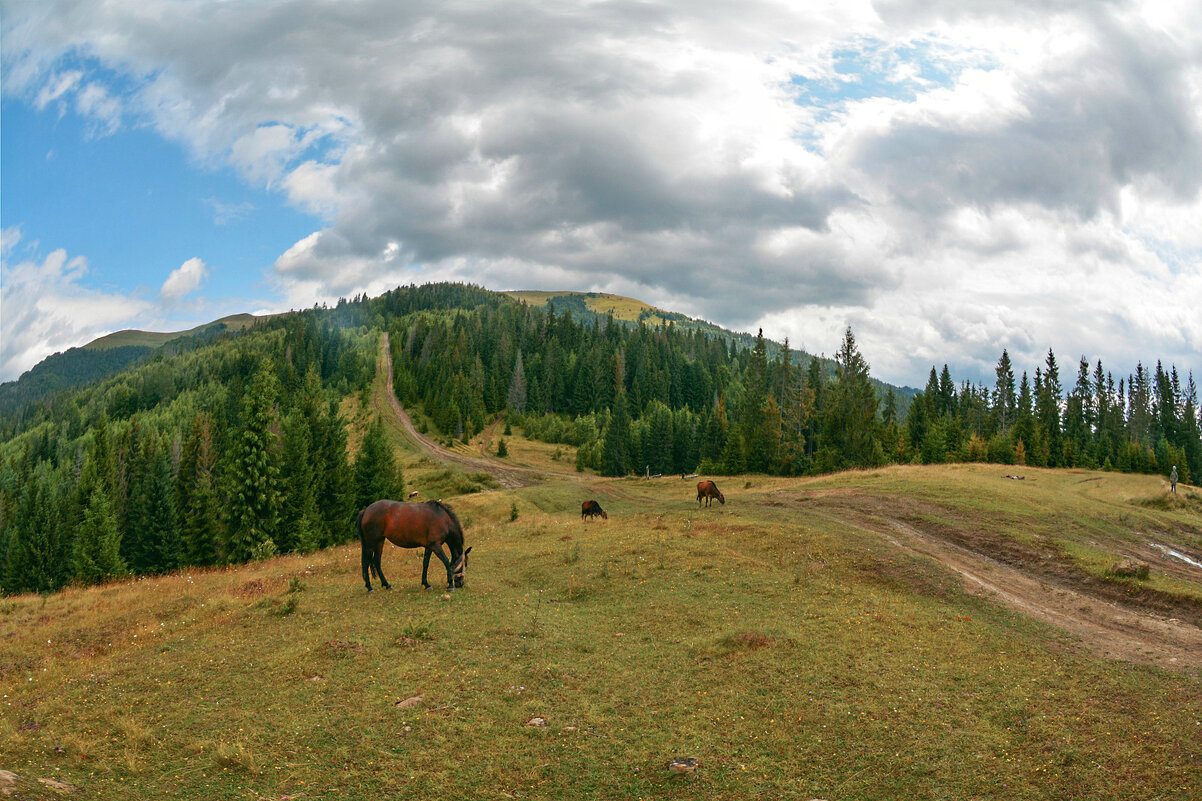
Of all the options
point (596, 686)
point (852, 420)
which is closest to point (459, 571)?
point (596, 686)

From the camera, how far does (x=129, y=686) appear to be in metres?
13.1

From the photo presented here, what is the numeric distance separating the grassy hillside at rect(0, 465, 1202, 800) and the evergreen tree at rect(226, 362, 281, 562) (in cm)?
1894

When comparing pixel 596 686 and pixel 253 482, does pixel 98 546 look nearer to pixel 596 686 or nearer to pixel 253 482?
pixel 253 482

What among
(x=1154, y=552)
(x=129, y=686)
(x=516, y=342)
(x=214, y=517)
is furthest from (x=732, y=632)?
(x=516, y=342)

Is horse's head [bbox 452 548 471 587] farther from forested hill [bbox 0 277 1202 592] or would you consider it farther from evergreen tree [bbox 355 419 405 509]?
evergreen tree [bbox 355 419 405 509]

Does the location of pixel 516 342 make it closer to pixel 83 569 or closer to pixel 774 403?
pixel 774 403

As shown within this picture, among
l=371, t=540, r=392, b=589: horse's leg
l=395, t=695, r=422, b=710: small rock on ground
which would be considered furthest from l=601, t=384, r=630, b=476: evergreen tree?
l=395, t=695, r=422, b=710: small rock on ground

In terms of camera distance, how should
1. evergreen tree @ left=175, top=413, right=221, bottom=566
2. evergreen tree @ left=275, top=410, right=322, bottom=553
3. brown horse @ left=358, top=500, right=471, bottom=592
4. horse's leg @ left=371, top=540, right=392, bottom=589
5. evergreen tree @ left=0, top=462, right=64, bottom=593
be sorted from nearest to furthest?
brown horse @ left=358, top=500, right=471, bottom=592 < horse's leg @ left=371, top=540, right=392, bottom=589 < evergreen tree @ left=275, top=410, right=322, bottom=553 < evergreen tree @ left=175, top=413, right=221, bottom=566 < evergreen tree @ left=0, top=462, right=64, bottom=593

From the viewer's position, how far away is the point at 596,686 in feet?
44.9

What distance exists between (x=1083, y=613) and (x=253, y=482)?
151 ft

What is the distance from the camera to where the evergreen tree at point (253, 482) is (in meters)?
44.5

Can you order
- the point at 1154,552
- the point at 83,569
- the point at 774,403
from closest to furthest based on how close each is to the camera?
the point at 1154,552 → the point at 83,569 → the point at 774,403

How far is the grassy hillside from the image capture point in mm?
10023

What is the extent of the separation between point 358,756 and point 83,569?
2278 inches
